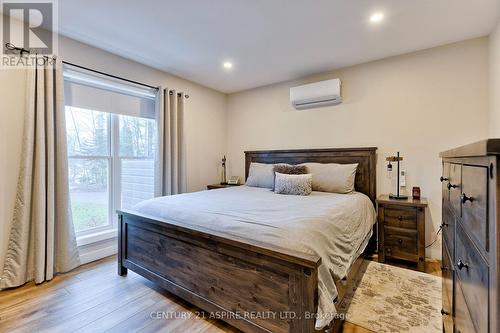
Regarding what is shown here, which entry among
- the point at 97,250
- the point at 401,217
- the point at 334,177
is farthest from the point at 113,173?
the point at 401,217

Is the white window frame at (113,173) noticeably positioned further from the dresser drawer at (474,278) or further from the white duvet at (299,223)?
the dresser drawer at (474,278)

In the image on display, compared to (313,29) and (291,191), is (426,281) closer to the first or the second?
(291,191)

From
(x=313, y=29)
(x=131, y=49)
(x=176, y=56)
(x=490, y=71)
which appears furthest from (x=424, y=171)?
(x=131, y=49)

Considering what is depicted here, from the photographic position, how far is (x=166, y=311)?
5.99 feet

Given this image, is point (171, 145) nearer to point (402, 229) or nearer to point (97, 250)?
point (97, 250)

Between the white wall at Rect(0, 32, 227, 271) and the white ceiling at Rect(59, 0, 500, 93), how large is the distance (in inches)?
6.4

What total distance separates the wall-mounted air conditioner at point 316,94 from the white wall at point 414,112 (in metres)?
0.11

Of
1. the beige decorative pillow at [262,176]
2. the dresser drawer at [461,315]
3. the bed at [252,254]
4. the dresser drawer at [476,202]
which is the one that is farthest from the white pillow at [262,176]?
the dresser drawer at [476,202]

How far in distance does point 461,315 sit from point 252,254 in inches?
38.4

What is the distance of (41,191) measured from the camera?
2.24 meters

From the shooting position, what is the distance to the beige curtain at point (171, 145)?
129 inches

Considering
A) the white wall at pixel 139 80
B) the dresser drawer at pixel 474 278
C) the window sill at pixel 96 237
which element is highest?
the white wall at pixel 139 80

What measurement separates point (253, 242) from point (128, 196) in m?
2.49

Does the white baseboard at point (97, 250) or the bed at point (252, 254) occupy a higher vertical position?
the bed at point (252, 254)
